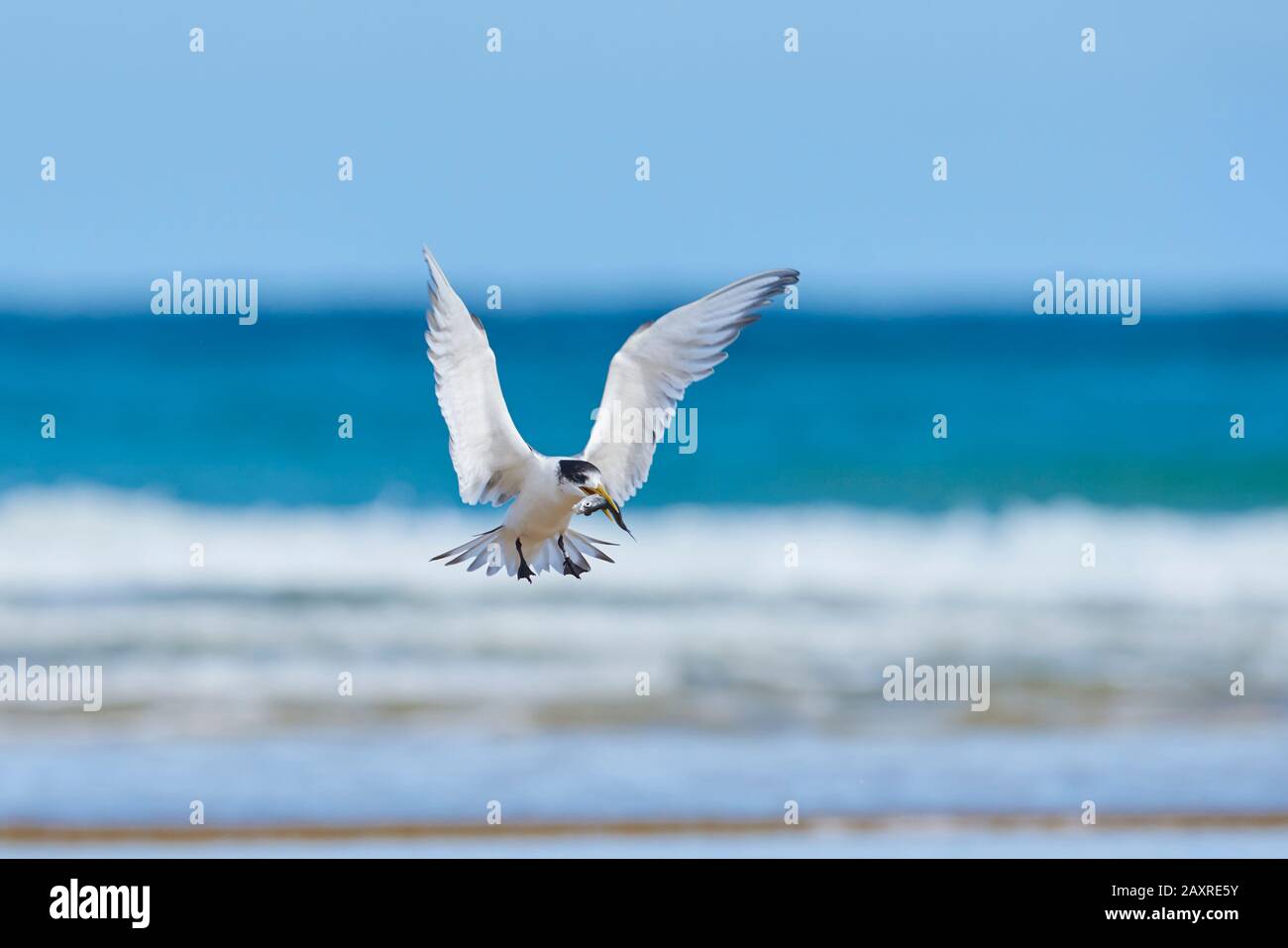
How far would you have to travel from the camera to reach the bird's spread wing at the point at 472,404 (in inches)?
167

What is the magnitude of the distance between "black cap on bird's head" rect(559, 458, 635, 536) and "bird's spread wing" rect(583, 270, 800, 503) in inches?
6.9

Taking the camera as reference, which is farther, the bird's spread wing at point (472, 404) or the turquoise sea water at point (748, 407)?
the turquoise sea water at point (748, 407)

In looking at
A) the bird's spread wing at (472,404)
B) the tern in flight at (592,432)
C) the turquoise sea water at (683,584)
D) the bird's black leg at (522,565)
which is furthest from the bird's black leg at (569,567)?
the turquoise sea water at (683,584)

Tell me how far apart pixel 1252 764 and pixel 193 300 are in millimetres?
8324

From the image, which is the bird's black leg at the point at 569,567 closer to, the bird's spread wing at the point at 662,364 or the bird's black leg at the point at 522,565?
the bird's black leg at the point at 522,565

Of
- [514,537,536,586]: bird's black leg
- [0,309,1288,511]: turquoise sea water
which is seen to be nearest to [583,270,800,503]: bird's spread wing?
[514,537,536,586]: bird's black leg

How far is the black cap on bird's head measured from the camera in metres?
4.35

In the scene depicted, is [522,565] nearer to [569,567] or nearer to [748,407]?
[569,567]

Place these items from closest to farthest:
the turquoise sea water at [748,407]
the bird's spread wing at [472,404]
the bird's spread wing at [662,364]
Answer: the bird's spread wing at [472,404]
the bird's spread wing at [662,364]
the turquoise sea water at [748,407]

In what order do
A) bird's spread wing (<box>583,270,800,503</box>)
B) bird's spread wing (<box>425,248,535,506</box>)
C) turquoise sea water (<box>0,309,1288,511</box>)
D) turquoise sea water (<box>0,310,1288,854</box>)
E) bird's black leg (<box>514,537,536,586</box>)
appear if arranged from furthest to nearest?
turquoise sea water (<box>0,309,1288,511</box>) → turquoise sea water (<box>0,310,1288,854</box>) → bird's black leg (<box>514,537,536,586</box>) → bird's spread wing (<box>583,270,800,503</box>) → bird's spread wing (<box>425,248,535,506</box>)

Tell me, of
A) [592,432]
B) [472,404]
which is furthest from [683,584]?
[472,404]

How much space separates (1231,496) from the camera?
29.9ft

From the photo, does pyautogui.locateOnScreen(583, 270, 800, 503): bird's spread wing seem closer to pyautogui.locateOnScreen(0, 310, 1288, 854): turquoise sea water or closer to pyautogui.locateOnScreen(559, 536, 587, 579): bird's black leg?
pyautogui.locateOnScreen(559, 536, 587, 579): bird's black leg

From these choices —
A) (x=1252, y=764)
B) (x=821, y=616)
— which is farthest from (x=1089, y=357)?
(x=1252, y=764)
